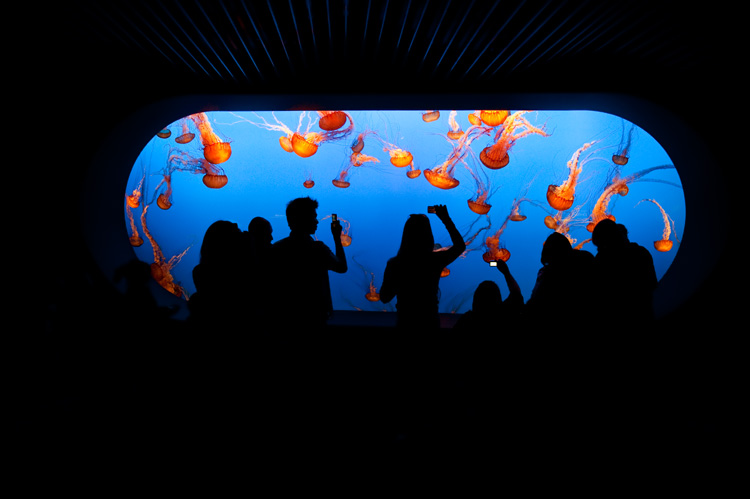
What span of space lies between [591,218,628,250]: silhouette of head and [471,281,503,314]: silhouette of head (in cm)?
70

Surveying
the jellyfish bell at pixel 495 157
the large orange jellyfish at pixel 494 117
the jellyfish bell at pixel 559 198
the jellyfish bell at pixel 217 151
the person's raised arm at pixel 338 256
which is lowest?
the person's raised arm at pixel 338 256

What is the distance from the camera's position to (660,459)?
126 cm

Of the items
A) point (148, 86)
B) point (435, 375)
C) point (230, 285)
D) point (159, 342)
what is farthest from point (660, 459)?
point (148, 86)

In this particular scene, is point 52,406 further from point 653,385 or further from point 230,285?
point 653,385

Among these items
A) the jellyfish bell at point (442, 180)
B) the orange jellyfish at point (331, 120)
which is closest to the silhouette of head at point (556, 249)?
the orange jellyfish at point (331, 120)

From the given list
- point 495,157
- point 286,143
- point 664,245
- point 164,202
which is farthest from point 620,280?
point 164,202

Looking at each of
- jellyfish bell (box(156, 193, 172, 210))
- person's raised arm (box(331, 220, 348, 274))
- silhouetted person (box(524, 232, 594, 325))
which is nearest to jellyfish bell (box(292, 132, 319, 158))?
jellyfish bell (box(156, 193, 172, 210))

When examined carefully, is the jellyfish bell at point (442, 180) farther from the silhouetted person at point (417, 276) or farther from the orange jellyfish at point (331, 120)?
the silhouetted person at point (417, 276)

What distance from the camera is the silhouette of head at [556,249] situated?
1.84 metres

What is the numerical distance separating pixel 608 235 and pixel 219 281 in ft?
7.53

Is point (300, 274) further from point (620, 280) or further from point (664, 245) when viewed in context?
point (664, 245)

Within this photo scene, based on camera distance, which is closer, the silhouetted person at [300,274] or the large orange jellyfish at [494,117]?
the silhouetted person at [300,274]

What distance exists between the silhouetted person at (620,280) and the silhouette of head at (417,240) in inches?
38.6

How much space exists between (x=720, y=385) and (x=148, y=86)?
4.49 metres
